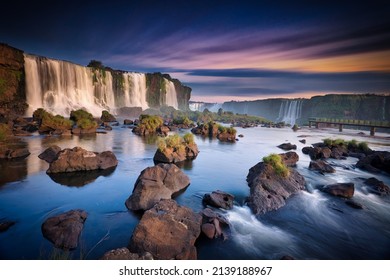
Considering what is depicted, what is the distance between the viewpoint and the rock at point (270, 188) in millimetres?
10281

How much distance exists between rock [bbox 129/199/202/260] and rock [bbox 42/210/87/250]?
7.17 feet

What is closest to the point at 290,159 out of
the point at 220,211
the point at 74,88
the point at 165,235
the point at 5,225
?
the point at 220,211

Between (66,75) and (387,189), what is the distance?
222 feet

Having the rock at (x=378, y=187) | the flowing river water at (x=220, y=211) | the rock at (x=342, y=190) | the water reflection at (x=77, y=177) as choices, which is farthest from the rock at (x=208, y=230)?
the rock at (x=378, y=187)

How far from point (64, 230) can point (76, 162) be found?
8.73 m

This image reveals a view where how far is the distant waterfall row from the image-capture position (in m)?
51.4

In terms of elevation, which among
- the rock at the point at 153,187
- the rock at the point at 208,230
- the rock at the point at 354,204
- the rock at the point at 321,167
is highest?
the rock at the point at 153,187

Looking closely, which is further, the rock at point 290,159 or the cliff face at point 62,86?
the cliff face at point 62,86

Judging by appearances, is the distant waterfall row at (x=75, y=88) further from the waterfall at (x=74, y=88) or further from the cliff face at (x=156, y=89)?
the cliff face at (x=156, y=89)

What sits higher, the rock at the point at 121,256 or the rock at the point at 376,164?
the rock at the point at 121,256

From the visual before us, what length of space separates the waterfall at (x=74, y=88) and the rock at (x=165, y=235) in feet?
182

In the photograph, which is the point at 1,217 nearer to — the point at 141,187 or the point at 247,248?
the point at 141,187

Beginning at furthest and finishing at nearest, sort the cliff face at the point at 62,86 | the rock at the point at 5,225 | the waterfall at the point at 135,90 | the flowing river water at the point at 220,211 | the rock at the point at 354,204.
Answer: the waterfall at the point at 135,90
the cliff face at the point at 62,86
the rock at the point at 354,204
the rock at the point at 5,225
the flowing river water at the point at 220,211

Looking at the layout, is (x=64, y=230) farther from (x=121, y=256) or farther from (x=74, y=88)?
(x=74, y=88)
